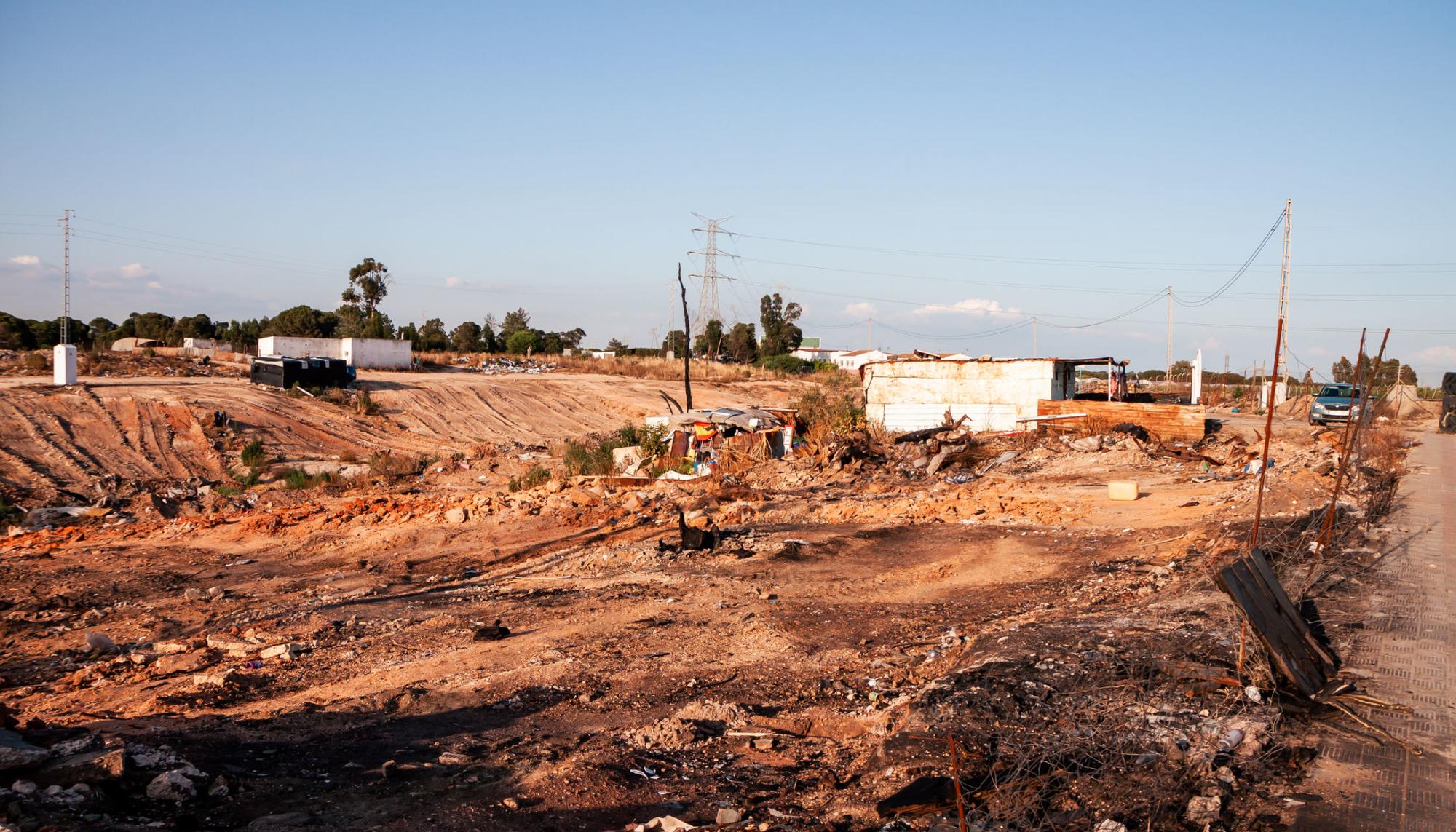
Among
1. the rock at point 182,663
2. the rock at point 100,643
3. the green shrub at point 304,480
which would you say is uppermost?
the green shrub at point 304,480

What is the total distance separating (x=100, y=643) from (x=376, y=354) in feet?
125

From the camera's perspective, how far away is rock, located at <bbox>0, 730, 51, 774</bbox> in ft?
14.6

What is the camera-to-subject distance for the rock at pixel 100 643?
29.9 feet

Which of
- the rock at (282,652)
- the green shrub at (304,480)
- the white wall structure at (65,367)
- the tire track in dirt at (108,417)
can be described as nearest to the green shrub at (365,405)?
the tire track in dirt at (108,417)

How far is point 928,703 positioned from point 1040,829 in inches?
73.4

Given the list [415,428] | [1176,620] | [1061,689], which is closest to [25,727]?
[1061,689]

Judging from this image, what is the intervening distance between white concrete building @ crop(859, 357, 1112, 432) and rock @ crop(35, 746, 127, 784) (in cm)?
2318

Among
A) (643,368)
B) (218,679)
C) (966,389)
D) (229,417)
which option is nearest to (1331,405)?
(966,389)

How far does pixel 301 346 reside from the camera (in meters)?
44.7

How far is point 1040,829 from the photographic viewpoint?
3973 mm

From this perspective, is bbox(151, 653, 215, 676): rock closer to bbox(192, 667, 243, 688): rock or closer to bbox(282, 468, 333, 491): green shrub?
bbox(192, 667, 243, 688): rock

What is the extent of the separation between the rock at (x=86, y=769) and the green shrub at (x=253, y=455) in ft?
63.2

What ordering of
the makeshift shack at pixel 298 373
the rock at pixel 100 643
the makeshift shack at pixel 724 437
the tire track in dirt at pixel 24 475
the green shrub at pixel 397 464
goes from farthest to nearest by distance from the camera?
1. the makeshift shack at pixel 298 373
2. the green shrub at pixel 397 464
3. the makeshift shack at pixel 724 437
4. the tire track in dirt at pixel 24 475
5. the rock at pixel 100 643

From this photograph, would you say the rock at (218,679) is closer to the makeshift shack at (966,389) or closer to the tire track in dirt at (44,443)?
the tire track in dirt at (44,443)
